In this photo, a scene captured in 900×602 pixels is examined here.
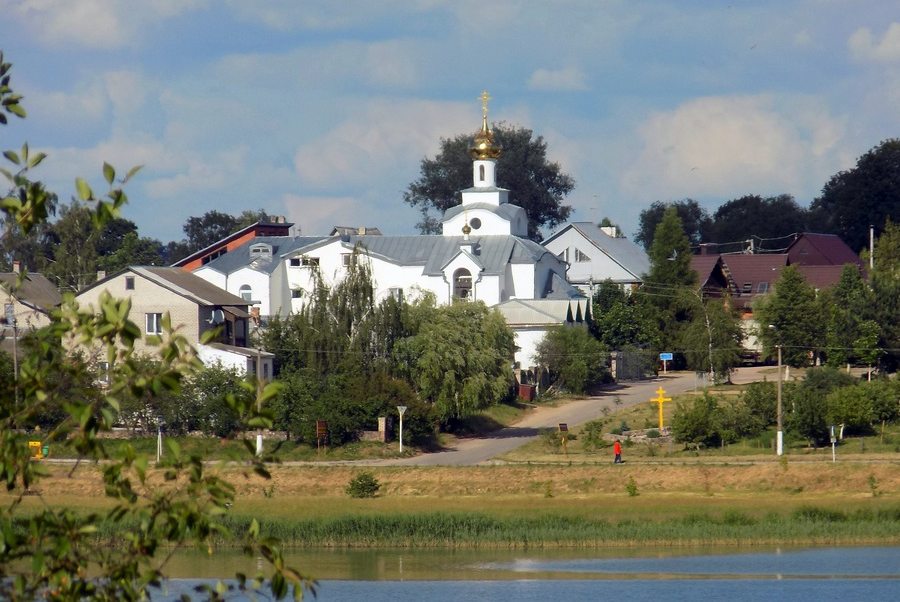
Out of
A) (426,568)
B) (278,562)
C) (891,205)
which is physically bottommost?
(426,568)

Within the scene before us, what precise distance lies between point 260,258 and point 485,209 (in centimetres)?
1210

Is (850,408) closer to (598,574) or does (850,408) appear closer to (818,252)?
(598,574)

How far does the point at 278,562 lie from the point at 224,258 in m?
65.7

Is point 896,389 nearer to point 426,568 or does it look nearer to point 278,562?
point 426,568

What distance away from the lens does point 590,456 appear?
43.1 metres

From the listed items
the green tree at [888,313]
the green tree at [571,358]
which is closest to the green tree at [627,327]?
the green tree at [571,358]

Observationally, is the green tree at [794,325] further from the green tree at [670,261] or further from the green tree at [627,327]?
the green tree at [670,261]

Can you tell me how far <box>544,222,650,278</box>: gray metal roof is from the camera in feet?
266

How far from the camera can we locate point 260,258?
70812mm

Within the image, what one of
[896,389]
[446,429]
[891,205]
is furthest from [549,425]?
[891,205]

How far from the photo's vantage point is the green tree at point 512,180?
11144 centimetres

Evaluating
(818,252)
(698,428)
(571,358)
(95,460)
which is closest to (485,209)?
(571,358)

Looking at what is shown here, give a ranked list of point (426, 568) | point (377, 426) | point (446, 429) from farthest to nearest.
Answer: point (446, 429), point (377, 426), point (426, 568)

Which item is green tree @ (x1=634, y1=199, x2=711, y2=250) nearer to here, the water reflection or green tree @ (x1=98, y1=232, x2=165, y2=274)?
green tree @ (x1=98, y1=232, x2=165, y2=274)
